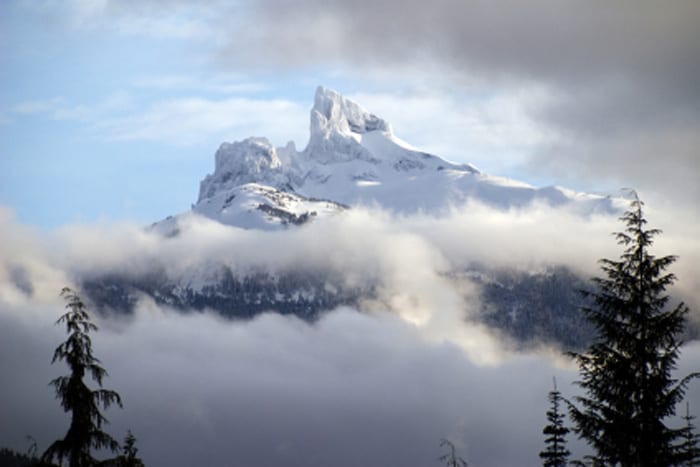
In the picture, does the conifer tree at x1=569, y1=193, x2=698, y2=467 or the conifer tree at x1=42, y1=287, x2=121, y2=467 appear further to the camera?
the conifer tree at x1=42, y1=287, x2=121, y2=467

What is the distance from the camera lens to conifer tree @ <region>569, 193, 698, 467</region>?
3769 cm

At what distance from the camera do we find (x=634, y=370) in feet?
127

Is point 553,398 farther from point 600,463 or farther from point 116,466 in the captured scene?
point 116,466

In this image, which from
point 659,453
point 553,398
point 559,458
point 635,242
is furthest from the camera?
point 559,458

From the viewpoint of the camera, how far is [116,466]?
40.6 m

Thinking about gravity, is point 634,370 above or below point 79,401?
above

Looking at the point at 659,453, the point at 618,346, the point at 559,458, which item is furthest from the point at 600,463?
the point at 559,458

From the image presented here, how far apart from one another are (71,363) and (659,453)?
79.3 ft

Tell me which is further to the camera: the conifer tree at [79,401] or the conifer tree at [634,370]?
the conifer tree at [79,401]

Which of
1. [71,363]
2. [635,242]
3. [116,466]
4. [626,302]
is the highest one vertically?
[635,242]

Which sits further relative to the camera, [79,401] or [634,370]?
[79,401]

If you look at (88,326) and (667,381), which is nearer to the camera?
(667,381)

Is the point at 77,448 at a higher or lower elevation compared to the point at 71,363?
lower

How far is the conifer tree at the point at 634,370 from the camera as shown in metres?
37.7
